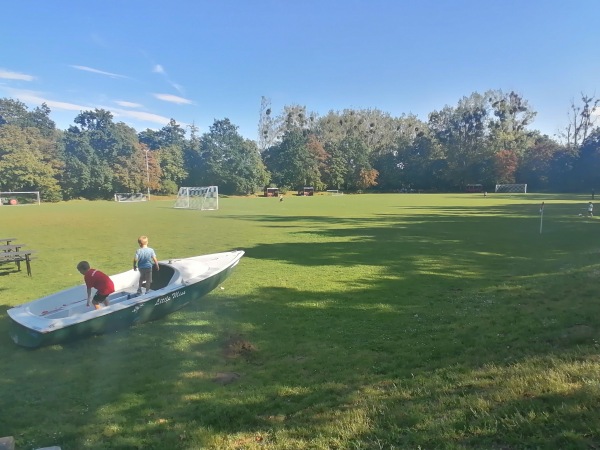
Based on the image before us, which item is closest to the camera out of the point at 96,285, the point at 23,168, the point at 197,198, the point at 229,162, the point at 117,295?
the point at 96,285

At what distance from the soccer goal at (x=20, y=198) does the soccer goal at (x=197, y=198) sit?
23552 millimetres

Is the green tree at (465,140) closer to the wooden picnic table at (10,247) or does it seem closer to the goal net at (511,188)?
the goal net at (511,188)

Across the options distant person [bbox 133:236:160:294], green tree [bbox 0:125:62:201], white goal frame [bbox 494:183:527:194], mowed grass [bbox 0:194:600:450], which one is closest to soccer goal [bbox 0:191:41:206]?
green tree [bbox 0:125:62:201]

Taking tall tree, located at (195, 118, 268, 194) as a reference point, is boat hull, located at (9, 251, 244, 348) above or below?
below

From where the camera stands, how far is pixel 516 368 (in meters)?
4.36

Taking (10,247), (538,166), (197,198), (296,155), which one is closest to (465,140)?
(538,166)

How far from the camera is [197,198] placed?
158 ft

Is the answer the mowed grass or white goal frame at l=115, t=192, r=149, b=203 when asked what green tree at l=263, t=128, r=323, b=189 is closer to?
white goal frame at l=115, t=192, r=149, b=203

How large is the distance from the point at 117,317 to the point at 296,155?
82.5 metres

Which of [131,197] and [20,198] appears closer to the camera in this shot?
[20,198]

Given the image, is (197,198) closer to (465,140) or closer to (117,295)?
(117,295)

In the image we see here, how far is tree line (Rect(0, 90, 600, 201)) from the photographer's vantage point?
66375 millimetres

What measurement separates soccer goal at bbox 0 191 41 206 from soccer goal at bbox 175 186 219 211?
23552mm

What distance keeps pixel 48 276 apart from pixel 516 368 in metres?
11.1
